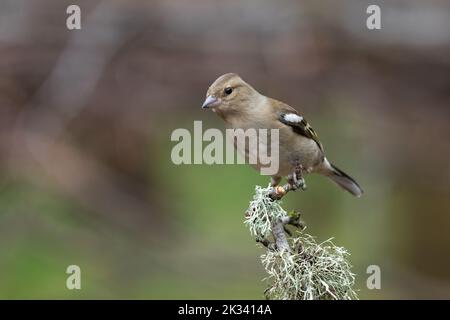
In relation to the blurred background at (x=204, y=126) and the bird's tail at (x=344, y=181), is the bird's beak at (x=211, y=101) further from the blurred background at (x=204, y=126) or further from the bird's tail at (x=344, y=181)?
the blurred background at (x=204, y=126)

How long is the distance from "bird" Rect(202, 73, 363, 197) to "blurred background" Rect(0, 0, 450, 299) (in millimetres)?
4393

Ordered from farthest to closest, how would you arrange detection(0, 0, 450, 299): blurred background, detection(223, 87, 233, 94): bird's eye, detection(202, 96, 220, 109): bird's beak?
detection(0, 0, 450, 299): blurred background, detection(223, 87, 233, 94): bird's eye, detection(202, 96, 220, 109): bird's beak

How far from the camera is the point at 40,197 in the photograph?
982 cm

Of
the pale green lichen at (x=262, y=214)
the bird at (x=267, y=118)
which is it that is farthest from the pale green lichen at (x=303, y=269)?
the bird at (x=267, y=118)

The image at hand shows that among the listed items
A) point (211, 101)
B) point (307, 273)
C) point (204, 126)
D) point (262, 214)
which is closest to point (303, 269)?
point (307, 273)

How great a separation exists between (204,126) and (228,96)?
226 inches

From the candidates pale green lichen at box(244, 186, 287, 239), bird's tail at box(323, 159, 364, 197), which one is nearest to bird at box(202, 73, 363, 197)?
bird's tail at box(323, 159, 364, 197)

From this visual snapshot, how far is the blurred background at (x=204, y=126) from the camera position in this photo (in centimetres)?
940

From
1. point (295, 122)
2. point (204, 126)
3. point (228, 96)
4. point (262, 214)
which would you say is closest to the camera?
point (262, 214)

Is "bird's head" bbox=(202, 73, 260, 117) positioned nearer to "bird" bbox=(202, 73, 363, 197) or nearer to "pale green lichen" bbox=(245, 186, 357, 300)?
"bird" bbox=(202, 73, 363, 197)

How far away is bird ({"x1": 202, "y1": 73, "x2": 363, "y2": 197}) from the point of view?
4.76 meters

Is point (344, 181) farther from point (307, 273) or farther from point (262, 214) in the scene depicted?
point (307, 273)

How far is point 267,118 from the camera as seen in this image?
4941 mm

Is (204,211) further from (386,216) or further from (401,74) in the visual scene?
(401,74)
